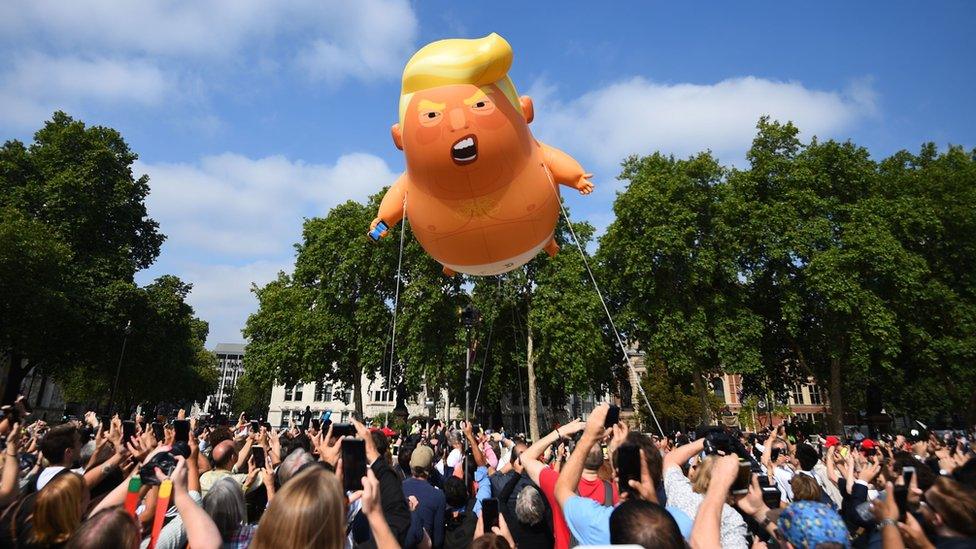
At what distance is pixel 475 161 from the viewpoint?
7043 millimetres

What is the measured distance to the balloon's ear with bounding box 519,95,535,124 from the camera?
7.73 metres

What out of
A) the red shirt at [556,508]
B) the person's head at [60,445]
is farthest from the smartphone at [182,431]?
the red shirt at [556,508]

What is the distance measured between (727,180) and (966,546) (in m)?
26.5

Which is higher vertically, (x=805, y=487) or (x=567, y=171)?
(x=567, y=171)

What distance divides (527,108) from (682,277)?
60.9 feet

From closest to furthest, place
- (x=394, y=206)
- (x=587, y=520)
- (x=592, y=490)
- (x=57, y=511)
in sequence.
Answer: (x=57, y=511) → (x=587, y=520) → (x=592, y=490) → (x=394, y=206)

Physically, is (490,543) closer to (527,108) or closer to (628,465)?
(628,465)

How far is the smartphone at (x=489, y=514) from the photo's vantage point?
133 inches

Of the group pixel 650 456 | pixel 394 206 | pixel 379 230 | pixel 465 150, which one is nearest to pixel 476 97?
pixel 465 150

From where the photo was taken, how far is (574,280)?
25797mm

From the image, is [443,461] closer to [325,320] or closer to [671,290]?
[671,290]

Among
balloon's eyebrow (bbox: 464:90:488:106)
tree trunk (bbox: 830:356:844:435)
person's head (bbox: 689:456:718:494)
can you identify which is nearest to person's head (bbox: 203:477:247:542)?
person's head (bbox: 689:456:718:494)

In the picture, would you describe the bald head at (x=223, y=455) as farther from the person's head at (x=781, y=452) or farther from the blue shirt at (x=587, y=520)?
the person's head at (x=781, y=452)

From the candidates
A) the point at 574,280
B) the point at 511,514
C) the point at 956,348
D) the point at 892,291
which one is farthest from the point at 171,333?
the point at 956,348
